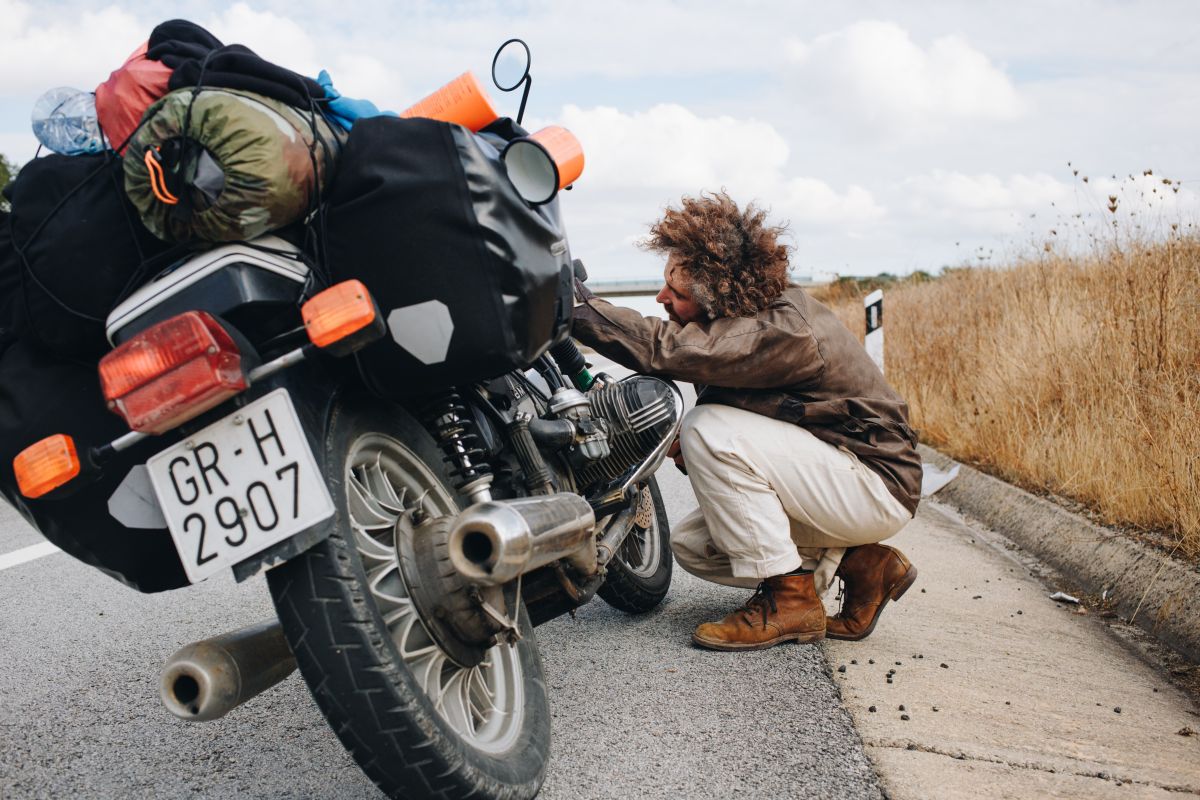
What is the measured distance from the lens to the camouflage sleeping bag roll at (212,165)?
6.80 ft

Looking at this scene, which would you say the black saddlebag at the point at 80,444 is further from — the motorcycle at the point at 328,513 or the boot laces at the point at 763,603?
the boot laces at the point at 763,603

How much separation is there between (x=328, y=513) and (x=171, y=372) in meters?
0.37

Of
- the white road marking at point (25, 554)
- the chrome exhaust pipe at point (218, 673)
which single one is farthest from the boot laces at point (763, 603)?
the white road marking at point (25, 554)

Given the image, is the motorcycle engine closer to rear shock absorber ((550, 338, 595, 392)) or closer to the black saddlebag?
rear shock absorber ((550, 338, 595, 392))

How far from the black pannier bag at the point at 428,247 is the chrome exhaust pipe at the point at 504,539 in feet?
1.04

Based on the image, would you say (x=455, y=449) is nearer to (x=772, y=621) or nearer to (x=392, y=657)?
(x=392, y=657)

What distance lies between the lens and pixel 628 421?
11.2 ft

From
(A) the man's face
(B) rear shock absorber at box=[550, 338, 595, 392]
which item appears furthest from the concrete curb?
(B) rear shock absorber at box=[550, 338, 595, 392]

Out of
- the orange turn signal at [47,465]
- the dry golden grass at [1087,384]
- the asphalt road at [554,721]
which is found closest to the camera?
the orange turn signal at [47,465]

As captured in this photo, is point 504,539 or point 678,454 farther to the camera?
point 678,454

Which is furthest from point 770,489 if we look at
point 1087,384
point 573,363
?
point 1087,384

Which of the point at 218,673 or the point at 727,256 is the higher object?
the point at 727,256

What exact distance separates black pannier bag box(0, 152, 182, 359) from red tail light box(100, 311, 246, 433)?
0.94ft

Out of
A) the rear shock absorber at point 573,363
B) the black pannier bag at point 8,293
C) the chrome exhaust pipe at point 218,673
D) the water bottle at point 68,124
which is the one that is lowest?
the chrome exhaust pipe at point 218,673
